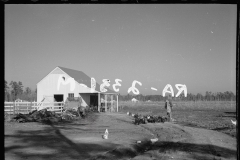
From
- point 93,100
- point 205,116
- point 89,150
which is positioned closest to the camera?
point 89,150

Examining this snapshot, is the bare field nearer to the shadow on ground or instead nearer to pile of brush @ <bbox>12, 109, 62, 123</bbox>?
the shadow on ground

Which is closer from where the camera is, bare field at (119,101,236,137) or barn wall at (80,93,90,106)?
bare field at (119,101,236,137)

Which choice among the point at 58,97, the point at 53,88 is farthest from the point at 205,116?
the point at 58,97

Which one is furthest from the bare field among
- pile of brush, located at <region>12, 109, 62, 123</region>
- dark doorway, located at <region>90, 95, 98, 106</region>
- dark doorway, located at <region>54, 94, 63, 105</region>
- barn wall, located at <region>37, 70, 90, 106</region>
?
pile of brush, located at <region>12, 109, 62, 123</region>

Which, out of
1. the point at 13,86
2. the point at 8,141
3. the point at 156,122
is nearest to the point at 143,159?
the point at 8,141

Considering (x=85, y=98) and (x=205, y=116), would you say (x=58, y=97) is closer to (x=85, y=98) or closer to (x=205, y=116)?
(x=85, y=98)

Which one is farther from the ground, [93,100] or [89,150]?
[89,150]

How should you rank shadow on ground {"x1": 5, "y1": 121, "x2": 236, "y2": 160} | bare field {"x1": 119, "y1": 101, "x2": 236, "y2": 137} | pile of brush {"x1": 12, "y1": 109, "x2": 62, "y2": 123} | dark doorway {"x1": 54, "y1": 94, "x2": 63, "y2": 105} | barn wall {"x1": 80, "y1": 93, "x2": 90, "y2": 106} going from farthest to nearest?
1. dark doorway {"x1": 54, "y1": 94, "x2": 63, "y2": 105}
2. barn wall {"x1": 80, "y1": 93, "x2": 90, "y2": 106}
3. pile of brush {"x1": 12, "y1": 109, "x2": 62, "y2": 123}
4. bare field {"x1": 119, "y1": 101, "x2": 236, "y2": 137}
5. shadow on ground {"x1": 5, "y1": 121, "x2": 236, "y2": 160}

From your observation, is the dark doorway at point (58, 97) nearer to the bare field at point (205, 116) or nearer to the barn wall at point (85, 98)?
the barn wall at point (85, 98)

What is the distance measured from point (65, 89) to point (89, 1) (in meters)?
25.5

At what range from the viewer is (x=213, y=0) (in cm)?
292

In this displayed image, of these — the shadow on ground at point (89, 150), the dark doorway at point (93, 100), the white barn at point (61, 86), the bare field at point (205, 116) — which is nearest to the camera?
the shadow on ground at point (89, 150)

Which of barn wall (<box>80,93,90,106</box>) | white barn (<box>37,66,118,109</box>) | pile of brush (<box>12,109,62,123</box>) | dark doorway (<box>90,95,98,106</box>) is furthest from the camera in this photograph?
dark doorway (<box>90,95,98,106</box>)

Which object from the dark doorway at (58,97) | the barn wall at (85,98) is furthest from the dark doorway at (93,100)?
the dark doorway at (58,97)
